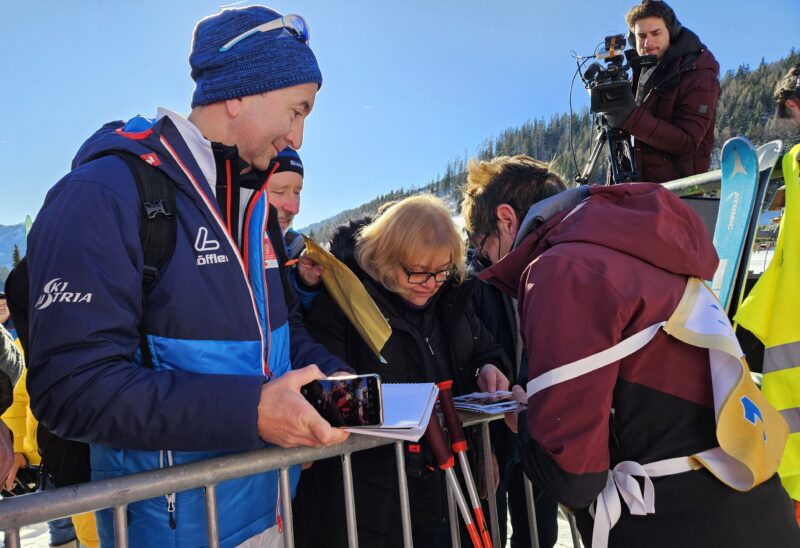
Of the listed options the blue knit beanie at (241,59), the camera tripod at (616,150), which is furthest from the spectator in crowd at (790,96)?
the blue knit beanie at (241,59)

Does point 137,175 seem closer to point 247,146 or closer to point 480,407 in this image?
point 247,146

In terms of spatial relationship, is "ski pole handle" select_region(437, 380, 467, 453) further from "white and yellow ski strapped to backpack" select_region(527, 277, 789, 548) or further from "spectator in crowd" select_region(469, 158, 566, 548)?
"spectator in crowd" select_region(469, 158, 566, 548)

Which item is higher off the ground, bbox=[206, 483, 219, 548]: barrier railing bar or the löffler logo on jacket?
the löffler logo on jacket

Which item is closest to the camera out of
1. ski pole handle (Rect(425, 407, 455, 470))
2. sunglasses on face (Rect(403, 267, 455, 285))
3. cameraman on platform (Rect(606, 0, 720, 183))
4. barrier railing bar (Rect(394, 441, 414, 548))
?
barrier railing bar (Rect(394, 441, 414, 548))

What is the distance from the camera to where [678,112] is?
376cm

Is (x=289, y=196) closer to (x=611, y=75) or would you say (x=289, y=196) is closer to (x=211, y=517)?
(x=211, y=517)

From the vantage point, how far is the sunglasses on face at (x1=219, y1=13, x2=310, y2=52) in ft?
4.85

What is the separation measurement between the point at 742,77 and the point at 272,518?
97.1m

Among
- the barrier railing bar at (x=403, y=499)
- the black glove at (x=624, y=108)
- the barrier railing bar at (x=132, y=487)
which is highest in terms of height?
the black glove at (x=624, y=108)

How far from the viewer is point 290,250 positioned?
2.61m

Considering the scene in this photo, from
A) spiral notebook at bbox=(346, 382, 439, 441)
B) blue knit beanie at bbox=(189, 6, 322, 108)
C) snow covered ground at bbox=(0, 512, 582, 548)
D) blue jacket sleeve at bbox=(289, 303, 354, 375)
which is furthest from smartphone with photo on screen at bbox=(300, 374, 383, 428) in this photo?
snow covered ground at bbox=(0, 512, 582, 548)

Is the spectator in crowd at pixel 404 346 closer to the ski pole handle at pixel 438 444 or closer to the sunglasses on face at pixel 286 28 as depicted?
the ski pole handle at pixel 438 444

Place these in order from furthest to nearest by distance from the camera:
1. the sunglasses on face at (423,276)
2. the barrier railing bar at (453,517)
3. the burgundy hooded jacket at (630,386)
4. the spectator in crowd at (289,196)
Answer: the spectator in crowd at (289,196) < the sunglasses on face at (423,276) < the barrier railing bar at (453,517) < the burgundy hooded jacket at (630,386)

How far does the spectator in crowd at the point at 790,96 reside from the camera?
2.71m
